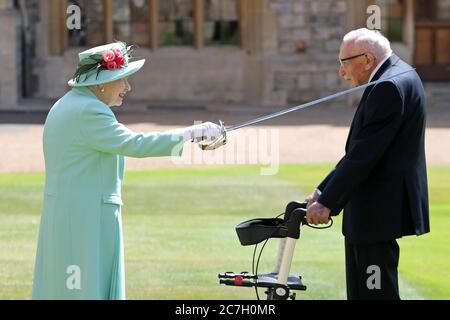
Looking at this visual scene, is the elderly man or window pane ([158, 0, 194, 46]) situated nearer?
the elderly man

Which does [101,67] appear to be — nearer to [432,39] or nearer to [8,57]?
[8,57]

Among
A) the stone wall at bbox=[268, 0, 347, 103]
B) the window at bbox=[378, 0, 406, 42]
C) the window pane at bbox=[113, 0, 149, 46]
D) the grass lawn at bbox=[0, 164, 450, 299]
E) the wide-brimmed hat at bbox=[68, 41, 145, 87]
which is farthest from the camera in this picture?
the window pane at bbox=[113, 0, 149, 46]

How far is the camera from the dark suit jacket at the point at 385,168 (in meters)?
5.85

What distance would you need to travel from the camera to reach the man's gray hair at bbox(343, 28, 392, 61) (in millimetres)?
5973

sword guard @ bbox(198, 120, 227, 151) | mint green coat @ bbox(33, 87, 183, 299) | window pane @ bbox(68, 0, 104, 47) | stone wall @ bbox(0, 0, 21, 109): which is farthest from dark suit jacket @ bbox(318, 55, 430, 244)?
window pane @ bbox(68, 0, 104, 47)

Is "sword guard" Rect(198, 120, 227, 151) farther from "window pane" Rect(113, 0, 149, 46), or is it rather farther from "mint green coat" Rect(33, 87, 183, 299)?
"window pane" Rect(113, 0, 149, 46)

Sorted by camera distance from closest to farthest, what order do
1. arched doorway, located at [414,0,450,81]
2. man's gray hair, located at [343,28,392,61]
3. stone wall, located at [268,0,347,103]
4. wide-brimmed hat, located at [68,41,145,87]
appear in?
wide-brimmed hat, located at [68,41,145,87] → man's gray hair, located at [343,28,392,61] → stone wall, located at [268,0,347,103] → arched doorway, located at [414,0,450,81]

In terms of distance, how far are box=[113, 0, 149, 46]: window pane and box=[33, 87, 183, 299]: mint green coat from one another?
17178mm

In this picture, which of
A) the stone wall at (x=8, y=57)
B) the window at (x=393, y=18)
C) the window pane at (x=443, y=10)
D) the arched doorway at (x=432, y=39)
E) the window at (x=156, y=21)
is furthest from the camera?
the window pane at (x=443, y=10)

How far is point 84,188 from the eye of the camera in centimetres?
571

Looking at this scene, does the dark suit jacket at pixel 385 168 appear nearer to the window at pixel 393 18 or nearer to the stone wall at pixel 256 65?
the stone wall at pixel 256 65

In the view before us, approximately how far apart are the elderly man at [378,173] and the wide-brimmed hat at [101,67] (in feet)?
3.50

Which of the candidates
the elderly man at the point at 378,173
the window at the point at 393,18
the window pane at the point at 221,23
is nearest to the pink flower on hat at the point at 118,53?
the elderly man at the point at 378,173
